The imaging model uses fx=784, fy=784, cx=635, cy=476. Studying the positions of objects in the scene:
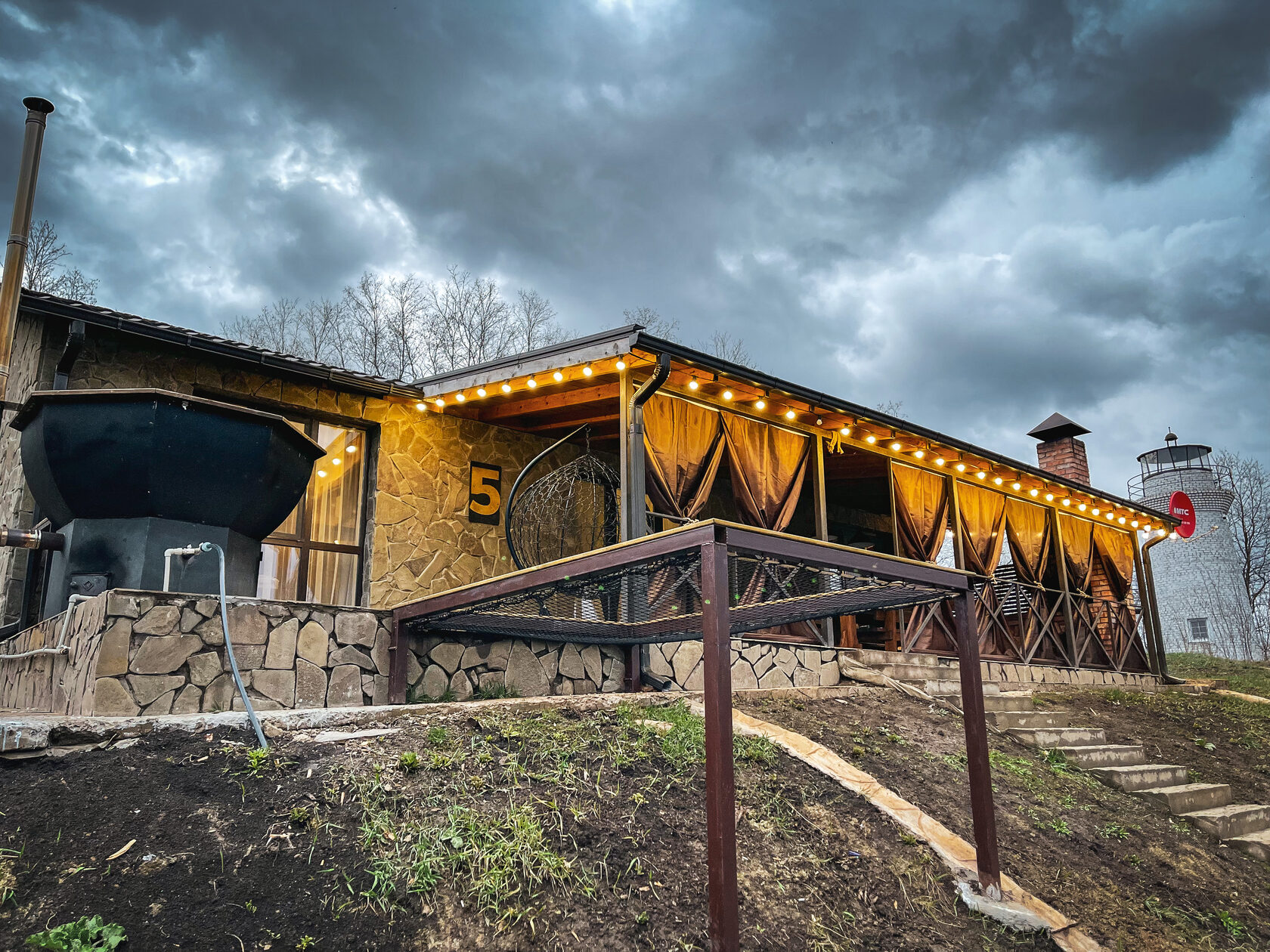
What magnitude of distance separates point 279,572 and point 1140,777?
7452mm

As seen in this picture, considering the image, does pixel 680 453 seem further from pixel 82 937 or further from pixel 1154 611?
pixel 1154 611

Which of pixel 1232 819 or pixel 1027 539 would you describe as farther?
pixel 1027 539

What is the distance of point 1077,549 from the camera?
37.2 feet

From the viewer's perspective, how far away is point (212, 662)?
423 centimetres

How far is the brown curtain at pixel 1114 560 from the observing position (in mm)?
11805

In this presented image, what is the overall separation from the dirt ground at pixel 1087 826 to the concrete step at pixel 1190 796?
13 centimetres

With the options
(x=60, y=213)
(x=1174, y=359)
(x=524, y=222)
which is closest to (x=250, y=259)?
(x=524, y=222)

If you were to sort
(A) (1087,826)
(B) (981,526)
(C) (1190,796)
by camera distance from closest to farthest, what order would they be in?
(A) (1087,826) < (C) (1190,796) < (B) (981,526)

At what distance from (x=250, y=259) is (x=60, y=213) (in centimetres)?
1670

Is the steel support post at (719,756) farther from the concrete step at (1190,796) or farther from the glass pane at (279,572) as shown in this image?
the glass pane at (279,572)

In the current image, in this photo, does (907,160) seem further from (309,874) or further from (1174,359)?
(1174,359)

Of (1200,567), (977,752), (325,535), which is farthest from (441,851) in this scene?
(1200,567)

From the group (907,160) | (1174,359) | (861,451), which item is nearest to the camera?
(861,451)

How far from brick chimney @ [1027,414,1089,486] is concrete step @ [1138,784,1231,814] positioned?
668 centimetres
